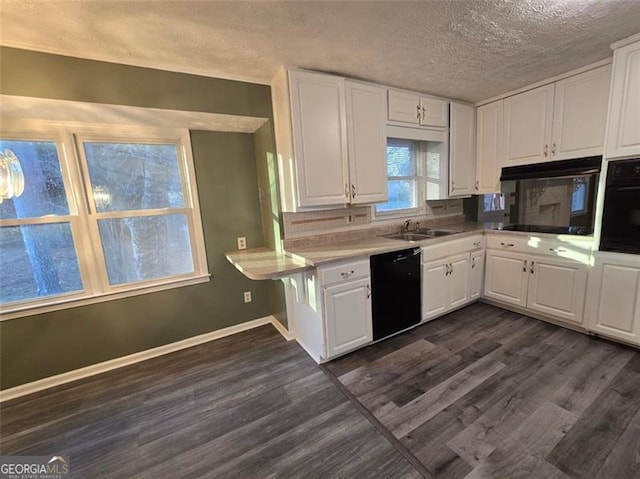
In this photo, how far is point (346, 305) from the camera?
2.22m

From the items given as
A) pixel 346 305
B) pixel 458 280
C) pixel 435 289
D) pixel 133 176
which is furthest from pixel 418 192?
pixel 133 176

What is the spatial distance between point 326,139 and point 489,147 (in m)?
2.15

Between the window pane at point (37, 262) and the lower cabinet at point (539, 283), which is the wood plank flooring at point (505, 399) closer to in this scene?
the lower cabinet at point (539, 283)

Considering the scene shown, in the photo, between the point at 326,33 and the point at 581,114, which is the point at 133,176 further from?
the point at 581,114

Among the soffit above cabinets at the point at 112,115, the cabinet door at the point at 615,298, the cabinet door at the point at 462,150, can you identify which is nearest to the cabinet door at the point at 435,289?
the cabinet door at the point at 462,150

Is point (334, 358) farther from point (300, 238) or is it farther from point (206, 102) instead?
point (206, 102)

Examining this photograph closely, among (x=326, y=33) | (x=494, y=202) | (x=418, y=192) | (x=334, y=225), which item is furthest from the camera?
(x=494, y=202)

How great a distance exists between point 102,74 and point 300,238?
6.30ft

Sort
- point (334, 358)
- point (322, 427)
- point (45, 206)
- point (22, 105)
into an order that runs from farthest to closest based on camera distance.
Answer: point (334, 358) → point (45, 206) → point (22, 105) → point (322, 427)

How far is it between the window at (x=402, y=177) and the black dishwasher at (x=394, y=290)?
2.63 ft

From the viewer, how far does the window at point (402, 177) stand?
3129 mm

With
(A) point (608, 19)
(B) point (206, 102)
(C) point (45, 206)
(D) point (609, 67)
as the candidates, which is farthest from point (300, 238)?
(D) point (609, 67)

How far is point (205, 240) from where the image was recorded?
106 inches

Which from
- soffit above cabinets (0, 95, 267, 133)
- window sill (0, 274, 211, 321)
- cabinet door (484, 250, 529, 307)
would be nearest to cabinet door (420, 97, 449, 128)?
cabinet door (484, 250, 529, 307)
